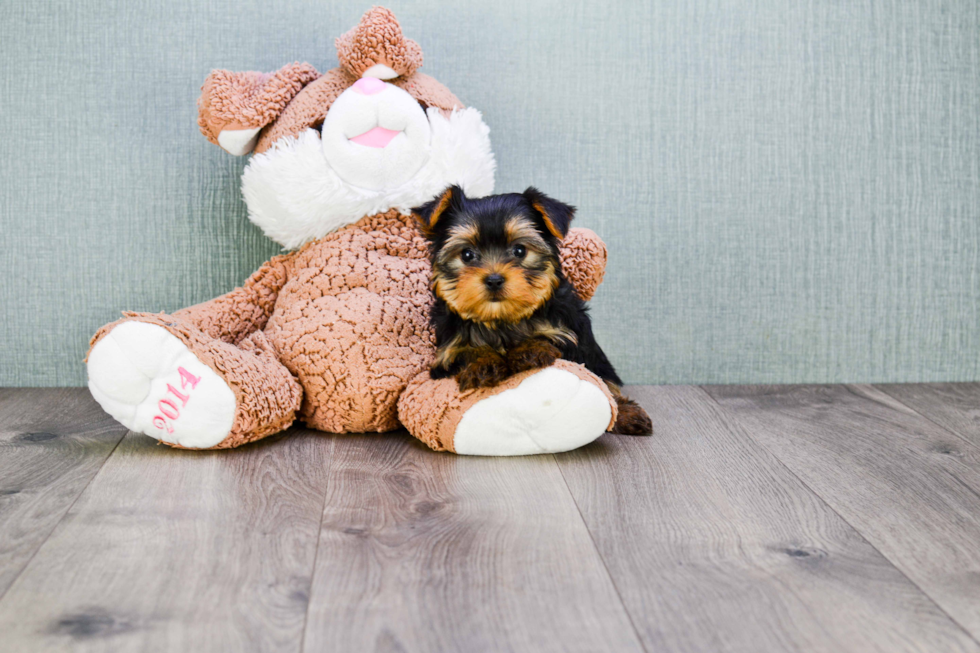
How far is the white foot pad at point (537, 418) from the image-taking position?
1.77 m

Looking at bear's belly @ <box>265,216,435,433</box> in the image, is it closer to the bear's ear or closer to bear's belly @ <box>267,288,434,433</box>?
bear's belly @ <box>267,288,434,433</box>

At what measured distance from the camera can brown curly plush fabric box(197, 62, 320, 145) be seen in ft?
6.88

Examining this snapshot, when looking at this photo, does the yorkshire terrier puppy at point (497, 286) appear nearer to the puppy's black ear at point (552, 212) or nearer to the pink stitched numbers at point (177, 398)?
the puppy's black ear at point (552, 212)

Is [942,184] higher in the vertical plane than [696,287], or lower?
higher

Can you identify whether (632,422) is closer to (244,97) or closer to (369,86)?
(369,86)

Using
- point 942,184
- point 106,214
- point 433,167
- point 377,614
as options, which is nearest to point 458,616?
point 377,614

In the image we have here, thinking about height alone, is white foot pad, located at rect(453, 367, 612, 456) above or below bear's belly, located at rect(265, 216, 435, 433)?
below

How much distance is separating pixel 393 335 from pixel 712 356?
1099 mm

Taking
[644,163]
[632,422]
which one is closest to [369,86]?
[644,163]

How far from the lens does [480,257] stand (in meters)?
1.74

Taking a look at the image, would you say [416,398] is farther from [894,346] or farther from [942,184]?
[942,184]

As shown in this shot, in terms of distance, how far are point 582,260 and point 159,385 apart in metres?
1.08

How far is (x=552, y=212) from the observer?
1.77 m

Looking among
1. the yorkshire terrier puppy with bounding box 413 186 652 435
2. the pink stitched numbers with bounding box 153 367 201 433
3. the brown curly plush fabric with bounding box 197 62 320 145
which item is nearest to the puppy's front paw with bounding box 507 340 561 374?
the yorkshire terrier puppy with bounding box 413 186 652 435
